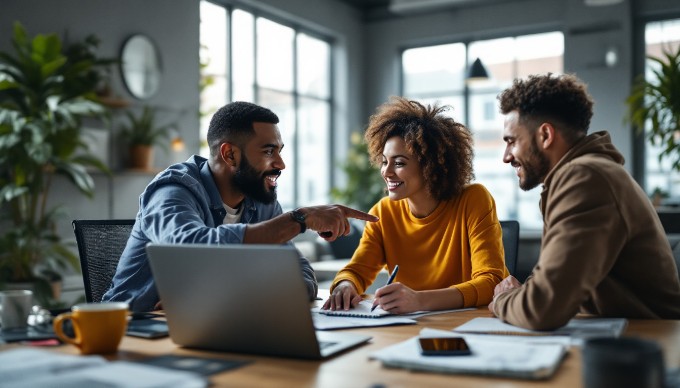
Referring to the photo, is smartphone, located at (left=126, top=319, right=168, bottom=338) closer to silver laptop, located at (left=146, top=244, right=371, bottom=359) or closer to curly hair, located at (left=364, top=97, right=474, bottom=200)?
silver laptop, located at (left=146, top=244, right=371, bottom=359)

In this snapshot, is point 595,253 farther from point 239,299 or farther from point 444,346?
point 239,299

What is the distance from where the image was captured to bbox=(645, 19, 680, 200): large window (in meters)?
7.13

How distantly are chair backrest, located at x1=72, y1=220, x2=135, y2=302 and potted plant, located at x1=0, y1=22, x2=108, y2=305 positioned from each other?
213 centimetres

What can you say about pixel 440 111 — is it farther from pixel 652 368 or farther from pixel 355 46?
pixel 355 46

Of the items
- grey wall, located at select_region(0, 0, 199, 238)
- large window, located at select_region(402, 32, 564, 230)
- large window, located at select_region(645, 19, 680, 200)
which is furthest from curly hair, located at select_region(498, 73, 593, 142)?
large window, located at select_region(645, 19, 680, 200)

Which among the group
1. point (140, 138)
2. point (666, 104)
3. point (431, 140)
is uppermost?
point (666, 104)

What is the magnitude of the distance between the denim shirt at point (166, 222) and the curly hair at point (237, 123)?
0.10 metres

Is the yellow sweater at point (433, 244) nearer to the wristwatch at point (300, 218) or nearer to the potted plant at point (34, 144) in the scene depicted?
the wristwatch at point (300, 218)

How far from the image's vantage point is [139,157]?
523 cm

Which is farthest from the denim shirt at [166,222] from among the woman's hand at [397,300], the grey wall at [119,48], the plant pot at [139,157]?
the plant pot at [139,157]

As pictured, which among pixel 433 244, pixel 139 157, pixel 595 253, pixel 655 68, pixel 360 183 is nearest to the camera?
pixel 595 253

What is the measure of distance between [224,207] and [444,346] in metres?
1.08

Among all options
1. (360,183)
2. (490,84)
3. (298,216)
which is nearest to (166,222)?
(298,216)

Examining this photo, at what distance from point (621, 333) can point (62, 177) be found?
437cm
